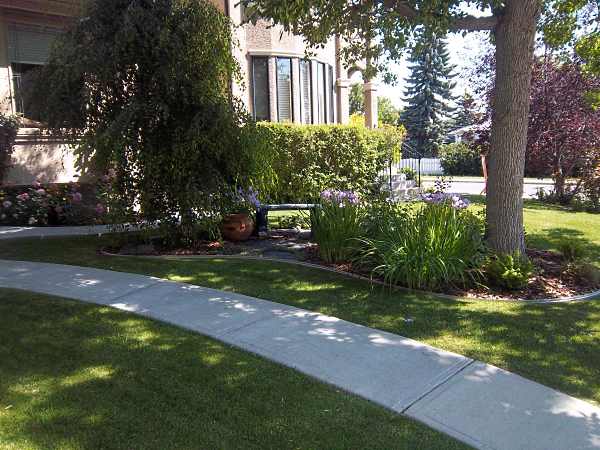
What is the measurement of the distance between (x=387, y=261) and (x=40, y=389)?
3.89 meters

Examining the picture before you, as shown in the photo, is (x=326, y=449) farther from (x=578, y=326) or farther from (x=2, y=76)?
(x=2, y=76)

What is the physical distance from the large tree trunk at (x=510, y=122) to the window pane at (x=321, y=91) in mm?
10467

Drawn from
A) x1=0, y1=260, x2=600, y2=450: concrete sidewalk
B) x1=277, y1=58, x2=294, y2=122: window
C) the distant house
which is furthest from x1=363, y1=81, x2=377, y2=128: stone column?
x1=0, y1=260, x2=600, y2=450: concrete sidewalk

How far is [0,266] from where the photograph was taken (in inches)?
289

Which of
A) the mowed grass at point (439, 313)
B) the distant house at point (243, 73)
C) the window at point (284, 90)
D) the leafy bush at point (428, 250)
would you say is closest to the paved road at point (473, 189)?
the distant house at point (243, 73)

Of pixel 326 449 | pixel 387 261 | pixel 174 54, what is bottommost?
pixel 326 449

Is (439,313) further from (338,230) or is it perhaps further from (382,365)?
(338,230)

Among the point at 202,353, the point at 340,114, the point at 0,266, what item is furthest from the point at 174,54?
the point at 340,114

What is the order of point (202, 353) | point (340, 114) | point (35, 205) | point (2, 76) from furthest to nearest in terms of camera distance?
point (340, 114) < point (2, 76) < point (35, 205) < point (202, 353)

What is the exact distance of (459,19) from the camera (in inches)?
→ 299

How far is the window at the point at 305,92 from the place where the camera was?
16297 millimetres

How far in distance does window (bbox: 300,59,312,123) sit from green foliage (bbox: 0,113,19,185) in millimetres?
8188

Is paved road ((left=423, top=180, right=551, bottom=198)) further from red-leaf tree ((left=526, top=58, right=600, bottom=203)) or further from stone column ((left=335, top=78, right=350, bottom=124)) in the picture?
stone column ((left=335, top=78, right=350, bottom=124))

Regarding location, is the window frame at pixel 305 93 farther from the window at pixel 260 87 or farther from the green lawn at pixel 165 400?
the green lawn at pixel 165 400
